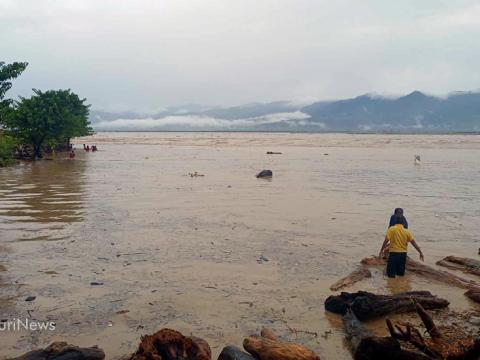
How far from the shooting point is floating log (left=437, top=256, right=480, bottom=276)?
10.9 meters

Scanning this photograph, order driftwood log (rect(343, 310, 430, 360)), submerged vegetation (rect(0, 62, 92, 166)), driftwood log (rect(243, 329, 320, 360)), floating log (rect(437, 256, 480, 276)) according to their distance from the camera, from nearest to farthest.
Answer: driftwood log (rect(343, 310, 430, 360)) → driftwood log (rect(243, 329, 320, 360)) → floating log (rect(437, 256, 480, 276)) → submerged vegetation (rect(0, 62, 92, 166))

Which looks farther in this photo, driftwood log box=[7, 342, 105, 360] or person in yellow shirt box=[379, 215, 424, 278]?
person in yellow shirt box=[379, 215, 424, 278]

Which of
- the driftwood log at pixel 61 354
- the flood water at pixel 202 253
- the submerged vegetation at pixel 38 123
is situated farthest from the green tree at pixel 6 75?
the submerged vegetation at pixel 38 123

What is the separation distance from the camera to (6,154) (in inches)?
663

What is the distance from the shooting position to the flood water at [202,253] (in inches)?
314

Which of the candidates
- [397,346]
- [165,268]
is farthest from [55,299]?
[397,346]

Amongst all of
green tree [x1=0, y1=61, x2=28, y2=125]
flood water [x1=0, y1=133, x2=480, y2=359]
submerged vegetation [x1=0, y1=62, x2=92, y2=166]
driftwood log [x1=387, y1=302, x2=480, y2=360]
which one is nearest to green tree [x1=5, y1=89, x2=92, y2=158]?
submerged vegetation [x1=0, y1=62, x2=92, y2=166]

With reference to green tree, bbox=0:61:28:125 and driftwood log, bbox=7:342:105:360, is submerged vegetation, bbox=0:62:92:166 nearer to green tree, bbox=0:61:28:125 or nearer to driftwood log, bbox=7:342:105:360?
green tree, bbox=0:61:28:125

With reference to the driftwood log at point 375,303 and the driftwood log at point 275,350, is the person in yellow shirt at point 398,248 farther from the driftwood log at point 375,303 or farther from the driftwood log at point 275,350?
the driftwood log at point 275,350

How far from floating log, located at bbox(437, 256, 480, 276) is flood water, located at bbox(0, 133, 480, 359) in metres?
0.37

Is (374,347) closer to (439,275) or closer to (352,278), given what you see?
(352,278)

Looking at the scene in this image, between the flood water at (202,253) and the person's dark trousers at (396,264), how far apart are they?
29 centimetres

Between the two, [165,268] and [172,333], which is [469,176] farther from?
[172,333]

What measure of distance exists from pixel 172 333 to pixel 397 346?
3088mm
